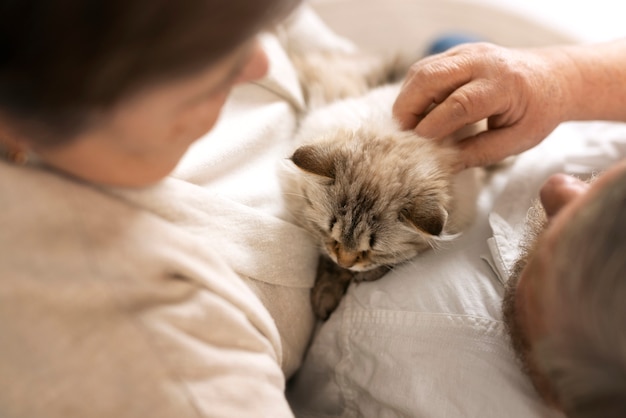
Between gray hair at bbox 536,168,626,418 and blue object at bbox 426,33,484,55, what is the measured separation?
1.50 meters

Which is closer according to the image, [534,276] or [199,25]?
[199,25]

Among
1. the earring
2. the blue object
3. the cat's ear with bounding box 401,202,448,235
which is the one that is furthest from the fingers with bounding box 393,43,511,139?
the blue object

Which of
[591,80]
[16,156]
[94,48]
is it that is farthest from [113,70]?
[591,80]

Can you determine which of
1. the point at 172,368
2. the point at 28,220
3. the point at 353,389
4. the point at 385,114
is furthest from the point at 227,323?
the point at 385,114

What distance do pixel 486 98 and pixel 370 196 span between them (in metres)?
0.33

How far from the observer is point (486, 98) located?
1.14 meters

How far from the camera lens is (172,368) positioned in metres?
0.74

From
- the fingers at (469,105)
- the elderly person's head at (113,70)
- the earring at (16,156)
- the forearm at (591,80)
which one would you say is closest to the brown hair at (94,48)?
the elderly person's head at (113,70)

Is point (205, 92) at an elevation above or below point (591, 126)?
above

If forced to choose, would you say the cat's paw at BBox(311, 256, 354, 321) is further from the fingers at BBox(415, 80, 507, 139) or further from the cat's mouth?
the fingers at BBox(415, 80, 507, 139)

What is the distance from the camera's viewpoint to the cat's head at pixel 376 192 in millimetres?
1246

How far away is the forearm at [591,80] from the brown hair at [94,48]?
0.93 meters

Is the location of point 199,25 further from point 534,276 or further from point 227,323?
point 534,276

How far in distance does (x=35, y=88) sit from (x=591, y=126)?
1520mm
